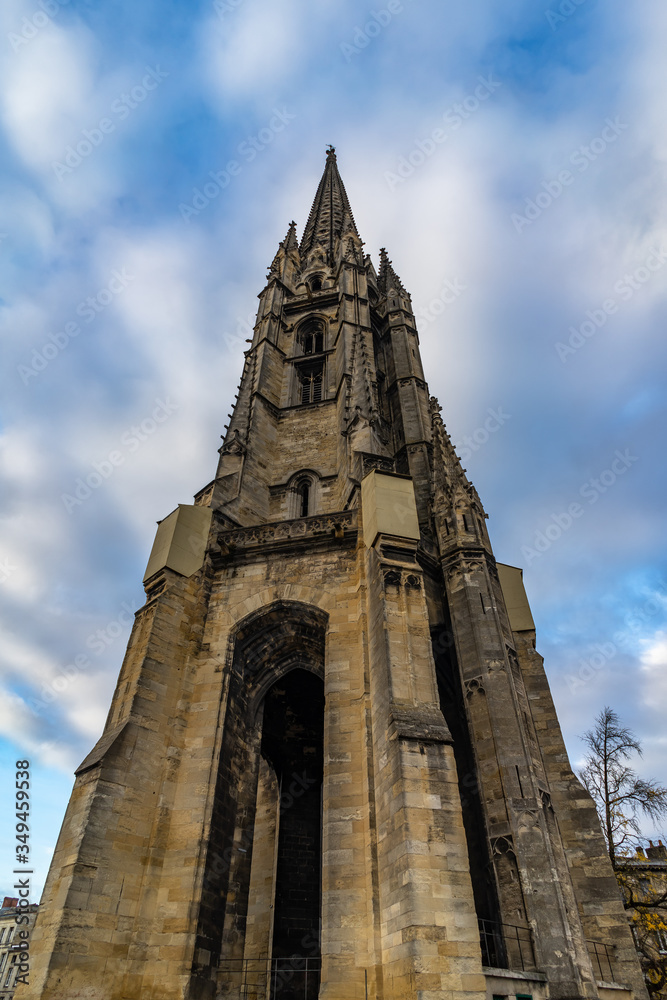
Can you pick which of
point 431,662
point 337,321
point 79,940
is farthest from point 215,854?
point 337,321

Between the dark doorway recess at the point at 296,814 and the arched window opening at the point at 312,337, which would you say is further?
the arched window opening at the point at 312,337

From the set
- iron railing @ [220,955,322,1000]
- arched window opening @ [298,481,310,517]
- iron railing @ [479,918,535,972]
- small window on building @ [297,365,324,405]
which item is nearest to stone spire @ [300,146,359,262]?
Answer: small window on building @ [297,365,324,405]

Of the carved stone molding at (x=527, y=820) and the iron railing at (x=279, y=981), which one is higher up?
the carved stone molding at (x=527, y=820)

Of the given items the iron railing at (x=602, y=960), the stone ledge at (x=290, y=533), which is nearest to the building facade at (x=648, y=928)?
the iron railing at (x=602, y=960)

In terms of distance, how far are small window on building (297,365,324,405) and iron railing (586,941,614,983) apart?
49.1 ft

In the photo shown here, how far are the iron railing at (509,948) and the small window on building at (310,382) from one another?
48.1 feet

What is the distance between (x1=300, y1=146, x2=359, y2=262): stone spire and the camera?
101 ft

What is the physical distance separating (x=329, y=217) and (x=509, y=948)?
33.7 m

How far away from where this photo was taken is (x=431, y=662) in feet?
31.3

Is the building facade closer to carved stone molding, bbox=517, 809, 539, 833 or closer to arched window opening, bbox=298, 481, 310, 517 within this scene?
carved stone molding, bbox=517, 809, 539, 833

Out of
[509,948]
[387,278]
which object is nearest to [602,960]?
[509,948]

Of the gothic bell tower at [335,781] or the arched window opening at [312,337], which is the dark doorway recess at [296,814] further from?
the arched window opening at [312,337]

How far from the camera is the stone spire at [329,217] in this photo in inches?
1214

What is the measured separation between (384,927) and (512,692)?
14.4 feet
